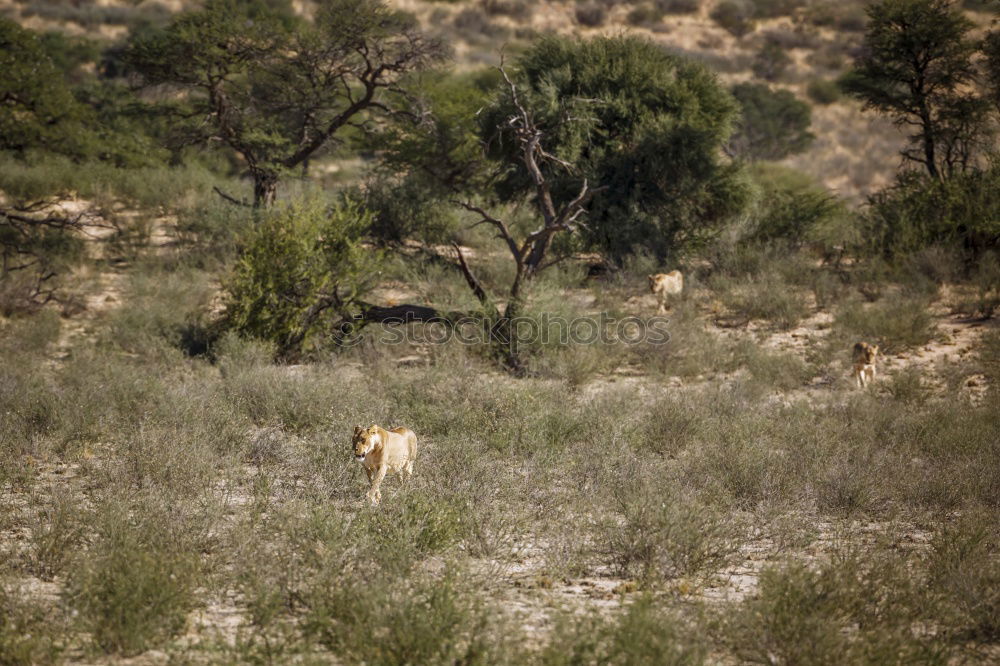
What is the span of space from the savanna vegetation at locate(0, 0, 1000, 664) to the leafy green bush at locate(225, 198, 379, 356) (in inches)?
2.3

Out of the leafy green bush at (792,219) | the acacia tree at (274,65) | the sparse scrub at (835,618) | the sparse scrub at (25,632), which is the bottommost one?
the leafy green bush at (792,219)

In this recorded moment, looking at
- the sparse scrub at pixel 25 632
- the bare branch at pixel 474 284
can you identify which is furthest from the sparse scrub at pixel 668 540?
the bare branch at pixel 474 284

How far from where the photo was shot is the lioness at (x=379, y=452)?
552 cm

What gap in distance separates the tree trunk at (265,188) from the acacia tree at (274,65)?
19 millimetres

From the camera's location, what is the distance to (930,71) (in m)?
15.7

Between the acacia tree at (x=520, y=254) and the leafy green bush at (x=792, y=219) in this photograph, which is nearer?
the acacia tree at (x=520, y=254)

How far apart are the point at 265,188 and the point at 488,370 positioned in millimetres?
7556

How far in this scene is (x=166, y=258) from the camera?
47.5 feet

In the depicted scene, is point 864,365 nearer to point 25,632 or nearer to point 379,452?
point 379,452

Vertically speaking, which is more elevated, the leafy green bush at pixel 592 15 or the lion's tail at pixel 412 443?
the leafy green bush at pixel 592 15

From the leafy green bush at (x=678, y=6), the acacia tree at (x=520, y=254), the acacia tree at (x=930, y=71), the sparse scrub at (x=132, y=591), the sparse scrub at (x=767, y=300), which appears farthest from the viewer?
the leafy green bush at (x=678, y=6)

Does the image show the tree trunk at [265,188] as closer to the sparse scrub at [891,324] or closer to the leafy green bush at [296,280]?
the leafy green bush at [296,280]

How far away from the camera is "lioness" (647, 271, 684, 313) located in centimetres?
1256

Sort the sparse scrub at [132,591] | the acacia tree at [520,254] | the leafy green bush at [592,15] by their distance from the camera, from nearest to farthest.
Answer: the sparse scrub at [132,591], the acacia tree at [520,254], the leafy green bush at [592,15]
